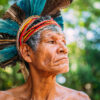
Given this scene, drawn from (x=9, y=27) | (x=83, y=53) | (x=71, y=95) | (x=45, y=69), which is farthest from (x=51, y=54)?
(x=83, y=53)

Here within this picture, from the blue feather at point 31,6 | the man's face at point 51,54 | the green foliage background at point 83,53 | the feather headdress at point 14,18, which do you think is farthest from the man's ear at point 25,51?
the green foliage background at point 83,53

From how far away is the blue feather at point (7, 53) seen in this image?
3328 millimetres

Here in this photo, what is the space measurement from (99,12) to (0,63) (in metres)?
6.10

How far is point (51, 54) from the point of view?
9.37ft

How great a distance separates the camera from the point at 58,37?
3.01 m

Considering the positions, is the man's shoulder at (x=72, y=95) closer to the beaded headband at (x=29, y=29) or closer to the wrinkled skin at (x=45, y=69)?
the wrinkled skin at (x=45, y=69)

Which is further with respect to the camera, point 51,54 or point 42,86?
point 42,86

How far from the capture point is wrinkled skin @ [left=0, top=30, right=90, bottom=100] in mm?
2865

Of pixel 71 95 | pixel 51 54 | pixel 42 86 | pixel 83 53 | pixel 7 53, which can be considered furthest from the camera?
pixel 83 53

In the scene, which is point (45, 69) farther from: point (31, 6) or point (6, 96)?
point (31, 6)

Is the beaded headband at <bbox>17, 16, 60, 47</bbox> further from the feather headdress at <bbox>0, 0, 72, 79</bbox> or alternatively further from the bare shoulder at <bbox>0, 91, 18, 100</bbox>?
the bare shoulder at <bbox>0, 91, 18, 100</bbox>

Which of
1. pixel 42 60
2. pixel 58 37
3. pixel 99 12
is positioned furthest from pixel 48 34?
pixel 99 12

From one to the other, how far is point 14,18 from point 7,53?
0.50 meters

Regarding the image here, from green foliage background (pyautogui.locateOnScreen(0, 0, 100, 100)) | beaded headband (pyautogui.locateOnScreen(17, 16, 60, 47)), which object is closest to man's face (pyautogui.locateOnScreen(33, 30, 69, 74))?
beaded headband (pyautogui.locateOnScreen(17, 16, 60, 47))
